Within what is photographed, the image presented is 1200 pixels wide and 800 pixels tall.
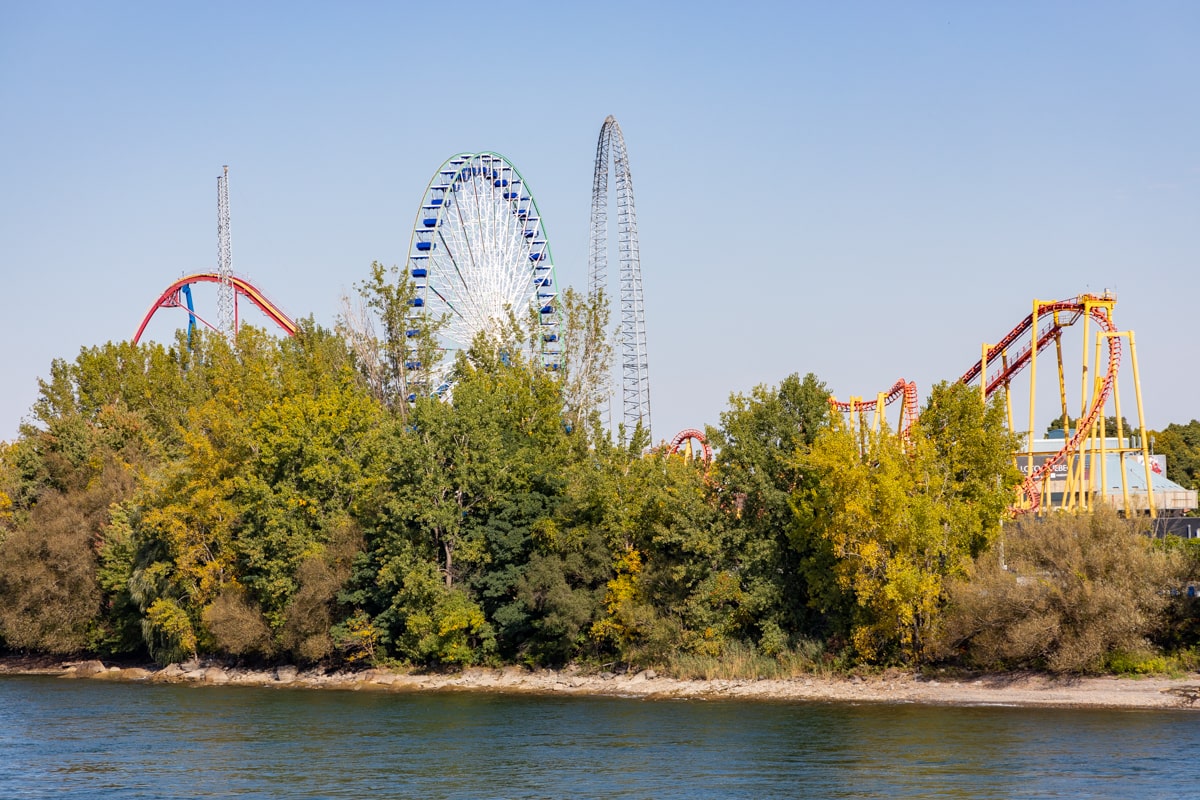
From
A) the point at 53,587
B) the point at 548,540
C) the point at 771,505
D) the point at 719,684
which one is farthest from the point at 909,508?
the point at 53,587

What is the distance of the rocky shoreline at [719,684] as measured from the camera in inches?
1507

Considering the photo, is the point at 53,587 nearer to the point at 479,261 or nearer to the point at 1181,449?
the point at 479,261

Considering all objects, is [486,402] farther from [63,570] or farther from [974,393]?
[63,570]

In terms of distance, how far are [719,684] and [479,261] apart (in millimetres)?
25394

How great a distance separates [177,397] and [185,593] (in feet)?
54.7

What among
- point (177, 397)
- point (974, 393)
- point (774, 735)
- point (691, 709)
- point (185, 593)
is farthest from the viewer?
point (177, 397)

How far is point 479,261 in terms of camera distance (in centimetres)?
6188

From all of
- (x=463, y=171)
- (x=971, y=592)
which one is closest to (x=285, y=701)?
(x=971, y=592)

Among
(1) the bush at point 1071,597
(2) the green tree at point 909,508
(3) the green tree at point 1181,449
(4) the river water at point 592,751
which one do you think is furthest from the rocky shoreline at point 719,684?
(3) the green tree at point 1181,449

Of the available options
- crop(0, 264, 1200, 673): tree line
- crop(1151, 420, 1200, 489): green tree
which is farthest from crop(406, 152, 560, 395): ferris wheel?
crop(1151, 420, 1200, 489): green tree

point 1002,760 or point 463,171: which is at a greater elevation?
point 463,171

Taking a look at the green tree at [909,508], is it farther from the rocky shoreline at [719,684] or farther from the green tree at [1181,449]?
the green tree at [1181,449]

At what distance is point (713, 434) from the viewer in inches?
1826

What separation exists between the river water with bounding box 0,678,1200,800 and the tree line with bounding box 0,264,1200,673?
3991 mm
